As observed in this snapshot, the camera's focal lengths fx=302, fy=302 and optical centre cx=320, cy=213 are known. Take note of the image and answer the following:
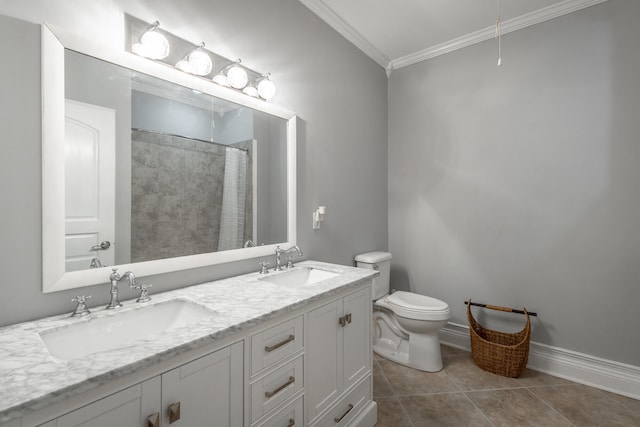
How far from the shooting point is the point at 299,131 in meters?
2.08

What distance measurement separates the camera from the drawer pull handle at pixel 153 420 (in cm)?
78

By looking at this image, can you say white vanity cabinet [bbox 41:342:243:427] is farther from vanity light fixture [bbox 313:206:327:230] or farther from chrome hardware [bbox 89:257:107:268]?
vanity light fixture [bbox 313:206:327:230]

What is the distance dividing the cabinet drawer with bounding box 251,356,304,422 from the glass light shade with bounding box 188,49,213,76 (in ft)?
4.58

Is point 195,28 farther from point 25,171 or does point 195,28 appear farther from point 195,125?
point 25,171

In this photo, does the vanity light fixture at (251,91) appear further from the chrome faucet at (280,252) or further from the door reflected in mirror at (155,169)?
the chrome faucet at (280,252)

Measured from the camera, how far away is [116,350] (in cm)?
A: 80

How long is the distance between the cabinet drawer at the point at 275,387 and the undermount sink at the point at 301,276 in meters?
0.55

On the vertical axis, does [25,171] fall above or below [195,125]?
below

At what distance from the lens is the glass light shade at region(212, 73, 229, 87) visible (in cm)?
157

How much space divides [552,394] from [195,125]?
2765mm

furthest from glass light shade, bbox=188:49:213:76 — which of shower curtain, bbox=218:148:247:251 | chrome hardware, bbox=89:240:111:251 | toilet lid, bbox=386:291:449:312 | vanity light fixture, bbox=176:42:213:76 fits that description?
toilet lid, bbox=386:291:449:312

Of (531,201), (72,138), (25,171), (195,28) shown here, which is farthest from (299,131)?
(531,201)

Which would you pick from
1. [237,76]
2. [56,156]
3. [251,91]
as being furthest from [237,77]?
[56,156]

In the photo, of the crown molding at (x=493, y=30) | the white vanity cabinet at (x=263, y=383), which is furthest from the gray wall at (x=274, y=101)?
the white vanity cabinet at (x=263, y=383)
